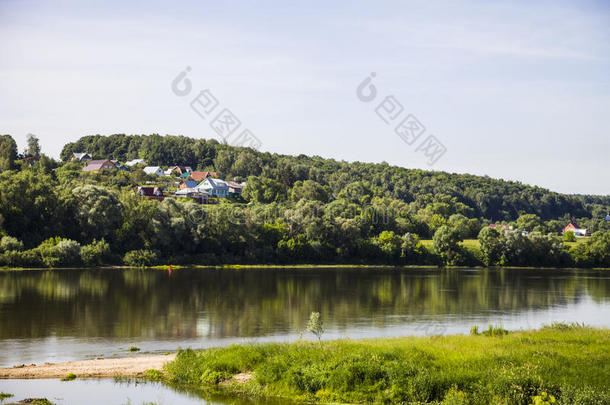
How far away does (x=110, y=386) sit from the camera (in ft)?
77.7

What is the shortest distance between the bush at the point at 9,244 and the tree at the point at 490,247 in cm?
7018

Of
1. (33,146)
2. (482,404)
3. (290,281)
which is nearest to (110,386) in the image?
(482,404)

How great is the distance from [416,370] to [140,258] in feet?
208

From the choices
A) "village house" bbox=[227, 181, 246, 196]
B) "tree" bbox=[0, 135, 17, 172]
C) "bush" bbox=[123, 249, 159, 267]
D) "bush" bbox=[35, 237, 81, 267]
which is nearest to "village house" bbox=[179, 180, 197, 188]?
"village house" bbox=[227, 181, 246, 196]

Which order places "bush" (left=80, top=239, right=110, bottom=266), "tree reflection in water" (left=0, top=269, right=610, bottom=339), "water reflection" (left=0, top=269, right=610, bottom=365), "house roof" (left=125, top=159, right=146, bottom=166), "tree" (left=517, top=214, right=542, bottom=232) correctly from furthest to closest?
"house roof" (left=125, top=159, right=146, bottom=166) → "tree" (left=517, top=214, right=542, bottom=232) → "bush" (left=80, top=239, right=110, bottom=266) → "tree reflection in water" (left=0, top=269, right=610, bottom=339) → "water reflection" (left=0, top=269, right=610, bottom=365)

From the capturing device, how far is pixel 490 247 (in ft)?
333

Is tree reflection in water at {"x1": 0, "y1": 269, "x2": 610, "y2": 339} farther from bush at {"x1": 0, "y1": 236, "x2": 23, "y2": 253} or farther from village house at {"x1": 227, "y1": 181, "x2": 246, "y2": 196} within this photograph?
village house at {"x1": 227, "y1": 181, "x2": 246, "y2": 196}

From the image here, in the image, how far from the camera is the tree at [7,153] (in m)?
113

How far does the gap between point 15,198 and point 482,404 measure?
2883 inches

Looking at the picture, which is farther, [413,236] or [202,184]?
[202,184]

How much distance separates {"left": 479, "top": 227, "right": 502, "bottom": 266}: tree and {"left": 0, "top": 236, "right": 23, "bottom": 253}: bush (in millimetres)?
70176

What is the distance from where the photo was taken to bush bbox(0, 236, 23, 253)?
7164 cm

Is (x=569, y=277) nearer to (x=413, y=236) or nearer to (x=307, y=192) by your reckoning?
(x=413, y=236)

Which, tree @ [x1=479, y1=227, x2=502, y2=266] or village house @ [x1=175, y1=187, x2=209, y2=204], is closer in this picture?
tree @ [x1=479, y1=227, x2=502, y2=266]
